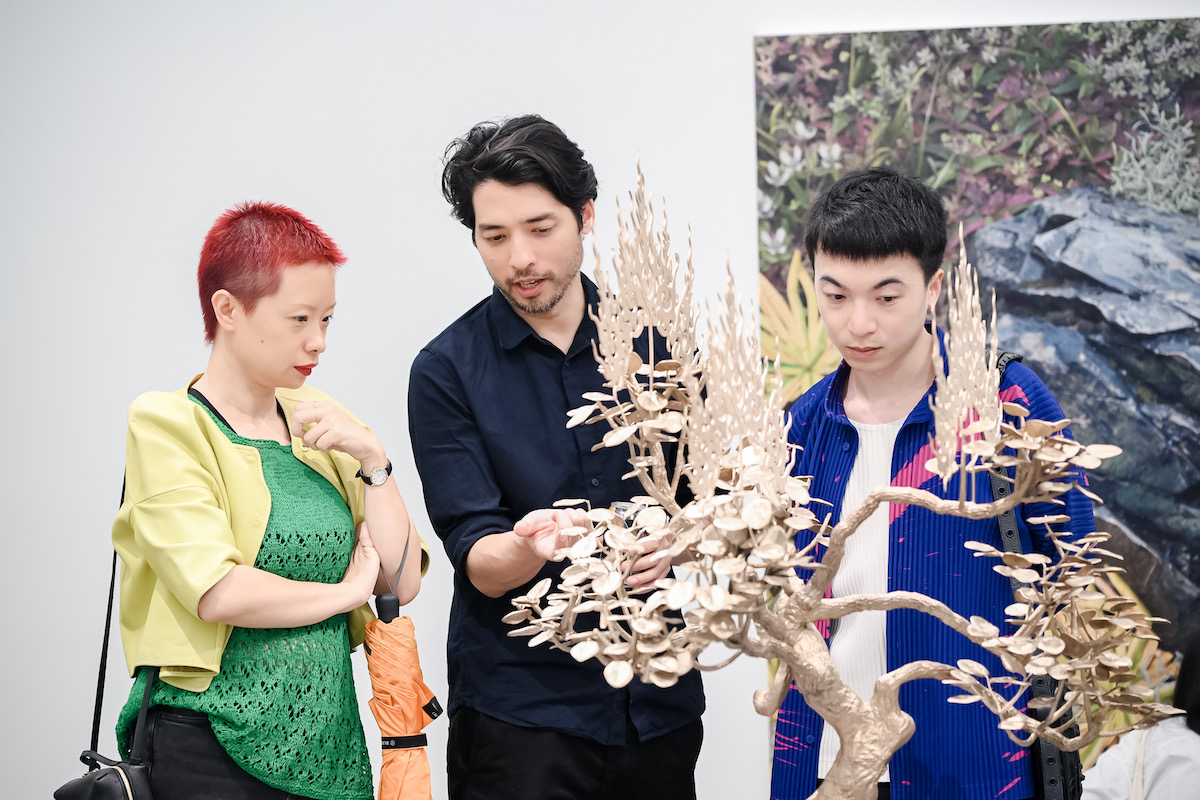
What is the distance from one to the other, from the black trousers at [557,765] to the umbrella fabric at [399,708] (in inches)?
3.9

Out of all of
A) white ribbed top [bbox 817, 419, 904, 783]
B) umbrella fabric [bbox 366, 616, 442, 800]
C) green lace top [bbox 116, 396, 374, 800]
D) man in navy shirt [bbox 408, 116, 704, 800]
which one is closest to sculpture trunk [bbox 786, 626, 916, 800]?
white ribbed top [bbox 817, 419, 904, 783]

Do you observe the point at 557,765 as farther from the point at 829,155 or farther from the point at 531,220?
the point at 829,155

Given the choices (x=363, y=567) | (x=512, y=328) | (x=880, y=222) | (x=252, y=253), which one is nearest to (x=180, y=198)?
(x=252, y=253)

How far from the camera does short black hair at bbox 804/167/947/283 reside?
1.34 meters

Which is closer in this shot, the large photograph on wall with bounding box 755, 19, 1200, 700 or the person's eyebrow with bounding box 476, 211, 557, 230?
the person's eyebrow with bounding box 476, 211, 557, 230

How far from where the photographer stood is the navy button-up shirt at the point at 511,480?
1529 millimetres

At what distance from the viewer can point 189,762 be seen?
1365 millimetres

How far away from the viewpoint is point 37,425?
2.66m

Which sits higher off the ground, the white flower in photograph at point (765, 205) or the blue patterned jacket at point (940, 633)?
the white flower in photograph at point (765, 205)

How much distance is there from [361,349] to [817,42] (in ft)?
4.48

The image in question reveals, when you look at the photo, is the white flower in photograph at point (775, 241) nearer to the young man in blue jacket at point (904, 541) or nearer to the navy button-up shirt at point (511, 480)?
the navy button-up shirt at point (511, 480)

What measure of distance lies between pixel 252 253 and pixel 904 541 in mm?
1001

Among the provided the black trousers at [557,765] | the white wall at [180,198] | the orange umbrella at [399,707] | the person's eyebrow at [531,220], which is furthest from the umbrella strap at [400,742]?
the white wall at [180,198]

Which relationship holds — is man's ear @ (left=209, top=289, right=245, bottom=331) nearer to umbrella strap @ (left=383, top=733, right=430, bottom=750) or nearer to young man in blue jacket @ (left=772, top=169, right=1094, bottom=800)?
umbrella strap @ (left=383, top=733, right=430, bottom=750)
